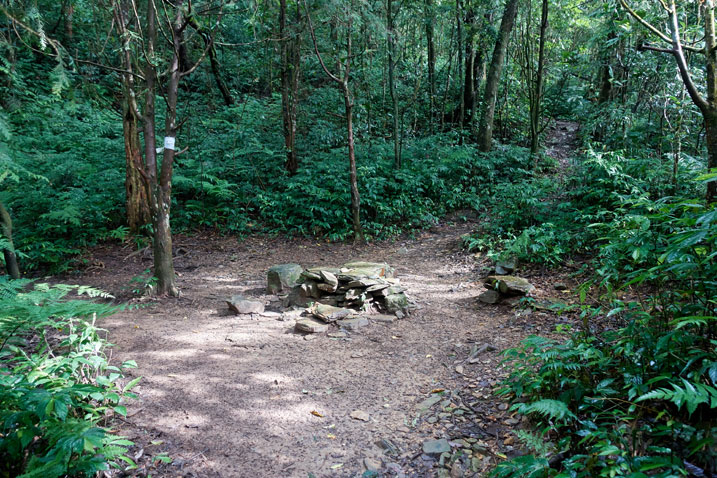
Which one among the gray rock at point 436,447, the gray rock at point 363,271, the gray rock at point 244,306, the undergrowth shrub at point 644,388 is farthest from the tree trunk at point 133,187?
the undergrowth shrub at point 644,388

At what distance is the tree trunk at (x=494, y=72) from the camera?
37.1ft

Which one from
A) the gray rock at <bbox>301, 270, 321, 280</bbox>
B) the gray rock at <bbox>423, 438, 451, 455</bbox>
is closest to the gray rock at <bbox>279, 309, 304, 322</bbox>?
the gray rock at <bbox>301, 270, 321, 280</bbox>

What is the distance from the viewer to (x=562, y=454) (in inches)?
94.4

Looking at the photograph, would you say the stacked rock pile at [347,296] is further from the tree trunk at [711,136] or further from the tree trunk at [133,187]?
the tree trunk at [133,187]

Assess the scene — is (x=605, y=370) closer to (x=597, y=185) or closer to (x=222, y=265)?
(x=597, y=185)

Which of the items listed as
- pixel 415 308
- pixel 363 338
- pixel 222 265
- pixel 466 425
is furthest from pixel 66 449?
pixel 222 265

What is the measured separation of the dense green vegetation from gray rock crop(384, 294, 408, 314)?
6.74ft

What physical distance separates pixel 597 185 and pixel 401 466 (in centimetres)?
662

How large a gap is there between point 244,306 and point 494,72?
9.95 metres

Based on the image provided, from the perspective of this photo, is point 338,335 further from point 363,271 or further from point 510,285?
point 510,285

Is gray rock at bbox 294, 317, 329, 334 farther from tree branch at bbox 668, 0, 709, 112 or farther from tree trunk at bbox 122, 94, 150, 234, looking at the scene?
tree trunk at bbox 122, 94, 150, 234

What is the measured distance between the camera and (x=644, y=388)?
2328 mm

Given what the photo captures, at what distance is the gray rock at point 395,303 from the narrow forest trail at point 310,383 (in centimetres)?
23

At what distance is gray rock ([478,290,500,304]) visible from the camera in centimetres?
573
